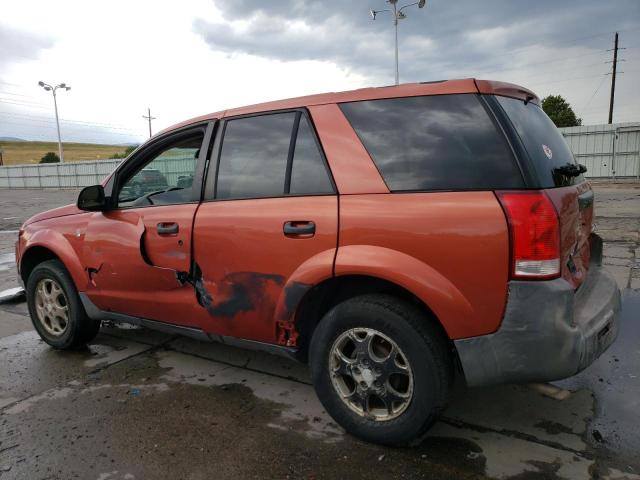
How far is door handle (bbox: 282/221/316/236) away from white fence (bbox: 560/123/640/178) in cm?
2172

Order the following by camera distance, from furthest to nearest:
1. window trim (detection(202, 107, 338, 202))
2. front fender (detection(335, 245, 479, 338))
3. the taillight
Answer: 1. window trim (detection(202, 107, 338, 202))
2. front fender (detection(335, 245, 479, 338))
3. the taillight

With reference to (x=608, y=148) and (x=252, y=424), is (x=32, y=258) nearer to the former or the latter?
(x=252, y=424)

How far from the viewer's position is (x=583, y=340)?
2.21 m

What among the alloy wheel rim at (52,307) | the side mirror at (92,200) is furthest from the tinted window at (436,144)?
the alloy wheel rim at (52,307)

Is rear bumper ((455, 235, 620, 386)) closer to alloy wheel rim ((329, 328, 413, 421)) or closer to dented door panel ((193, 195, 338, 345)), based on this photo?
alloy wheel rim ((329, 328, 413, 421))

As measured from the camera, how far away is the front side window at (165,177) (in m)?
3.39

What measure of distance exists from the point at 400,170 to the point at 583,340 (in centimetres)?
112

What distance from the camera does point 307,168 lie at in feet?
9.05

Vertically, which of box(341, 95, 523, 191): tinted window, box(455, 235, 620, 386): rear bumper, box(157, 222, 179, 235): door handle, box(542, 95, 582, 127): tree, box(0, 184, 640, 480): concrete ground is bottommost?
box(0, 184, 640, 480): concrete ground

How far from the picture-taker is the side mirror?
361 centimetres

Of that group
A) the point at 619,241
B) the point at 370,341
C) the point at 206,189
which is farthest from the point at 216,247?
the point at 619,241

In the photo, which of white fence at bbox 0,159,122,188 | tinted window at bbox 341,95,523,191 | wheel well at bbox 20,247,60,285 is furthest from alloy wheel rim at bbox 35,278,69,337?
white fence at bbox 0,159,122,188

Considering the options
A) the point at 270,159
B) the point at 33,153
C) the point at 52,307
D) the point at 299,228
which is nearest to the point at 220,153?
the point at 270,159

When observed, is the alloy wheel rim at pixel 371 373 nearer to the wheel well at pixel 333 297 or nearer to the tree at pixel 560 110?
the wheel well at pixel 333 297
